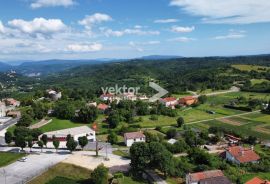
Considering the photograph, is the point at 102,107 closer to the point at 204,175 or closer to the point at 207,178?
the point at 204,175

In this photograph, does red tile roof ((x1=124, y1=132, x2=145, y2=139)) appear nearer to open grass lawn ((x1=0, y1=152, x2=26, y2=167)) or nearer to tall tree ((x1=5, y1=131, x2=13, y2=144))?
open grass lawn ((x1=0, y1=152, x2=26, y2=167))

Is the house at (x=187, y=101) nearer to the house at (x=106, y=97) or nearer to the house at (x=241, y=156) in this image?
the house at (x=106, y=97)

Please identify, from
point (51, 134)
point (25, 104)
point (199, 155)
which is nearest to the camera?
point (199, 155)

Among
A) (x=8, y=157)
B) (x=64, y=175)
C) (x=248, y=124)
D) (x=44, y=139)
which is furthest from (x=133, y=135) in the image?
(x=248, y=124)

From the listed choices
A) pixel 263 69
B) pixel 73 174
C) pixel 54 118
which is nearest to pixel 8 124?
pixel 54 118

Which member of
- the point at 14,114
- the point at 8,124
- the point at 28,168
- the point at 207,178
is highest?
the point at 14,114

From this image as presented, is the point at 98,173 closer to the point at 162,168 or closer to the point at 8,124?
the point at 162,168
